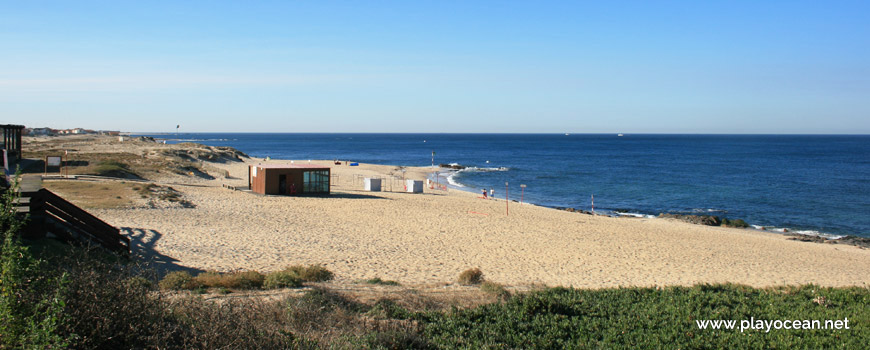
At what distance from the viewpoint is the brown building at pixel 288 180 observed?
91.6ft

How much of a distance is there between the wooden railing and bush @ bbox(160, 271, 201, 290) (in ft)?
10.2

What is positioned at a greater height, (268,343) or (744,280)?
(268,343)

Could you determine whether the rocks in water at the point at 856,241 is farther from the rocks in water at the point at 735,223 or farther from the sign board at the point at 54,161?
the sign board at the point at 54,161

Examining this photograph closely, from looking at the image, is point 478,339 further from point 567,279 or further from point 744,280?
point 744,280

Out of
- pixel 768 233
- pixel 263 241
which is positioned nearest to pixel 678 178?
pixel 768 233

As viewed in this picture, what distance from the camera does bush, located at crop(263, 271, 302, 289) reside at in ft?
32.3

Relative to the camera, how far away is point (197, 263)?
13055 mm

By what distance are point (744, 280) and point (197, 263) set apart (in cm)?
1385

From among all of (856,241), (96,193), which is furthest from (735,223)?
(96,193)

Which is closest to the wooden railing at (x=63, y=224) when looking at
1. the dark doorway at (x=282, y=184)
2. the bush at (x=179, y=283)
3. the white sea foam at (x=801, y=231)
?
the bush at (x=179, y=283)

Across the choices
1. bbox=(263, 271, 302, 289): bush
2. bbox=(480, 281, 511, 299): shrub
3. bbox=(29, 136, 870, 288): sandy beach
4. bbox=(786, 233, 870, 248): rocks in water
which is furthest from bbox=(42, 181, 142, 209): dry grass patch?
bbox=(786, 233, 870, 248): rocks in water

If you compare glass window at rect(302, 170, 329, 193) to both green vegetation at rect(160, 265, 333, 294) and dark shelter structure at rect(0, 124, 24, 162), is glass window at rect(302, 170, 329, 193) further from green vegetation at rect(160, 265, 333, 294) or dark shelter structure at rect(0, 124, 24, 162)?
green vegetation at rect(160, 265, 333, 294)

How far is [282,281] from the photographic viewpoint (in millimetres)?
9977

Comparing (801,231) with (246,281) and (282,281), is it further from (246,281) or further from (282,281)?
(246,281)
